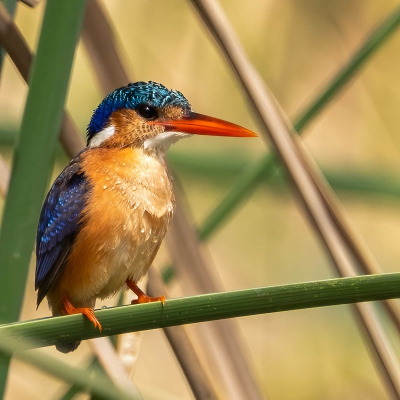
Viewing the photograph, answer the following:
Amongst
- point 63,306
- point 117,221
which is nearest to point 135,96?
point 117,221

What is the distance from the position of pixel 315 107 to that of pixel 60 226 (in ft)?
2.97

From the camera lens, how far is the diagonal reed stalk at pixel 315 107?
2041mm

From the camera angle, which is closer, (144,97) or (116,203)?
(116,203)

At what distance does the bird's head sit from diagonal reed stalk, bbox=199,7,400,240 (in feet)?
0.88

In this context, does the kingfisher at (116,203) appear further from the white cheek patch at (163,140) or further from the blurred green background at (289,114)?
the blurred green background at (289,114)

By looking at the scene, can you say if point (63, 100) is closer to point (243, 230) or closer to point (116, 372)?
point (116, 372)

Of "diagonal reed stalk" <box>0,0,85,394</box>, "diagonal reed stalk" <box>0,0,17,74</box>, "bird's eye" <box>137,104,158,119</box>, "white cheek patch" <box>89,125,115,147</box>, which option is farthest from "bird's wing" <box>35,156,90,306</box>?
"diagonal reed stalk" <box>0,0,85,394</box>

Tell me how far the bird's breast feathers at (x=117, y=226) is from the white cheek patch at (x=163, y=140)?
0.09 m

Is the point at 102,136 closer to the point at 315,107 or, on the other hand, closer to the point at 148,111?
the point at 148,111

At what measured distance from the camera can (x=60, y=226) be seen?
2.09 m

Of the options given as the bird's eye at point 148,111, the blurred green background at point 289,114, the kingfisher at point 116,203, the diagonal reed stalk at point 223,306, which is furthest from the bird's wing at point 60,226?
the blurred green background at point 289,114

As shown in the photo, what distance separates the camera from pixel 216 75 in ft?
13.6

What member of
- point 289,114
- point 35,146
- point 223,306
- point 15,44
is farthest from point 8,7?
point 289,114

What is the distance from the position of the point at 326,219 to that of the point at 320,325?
84.1 inches
